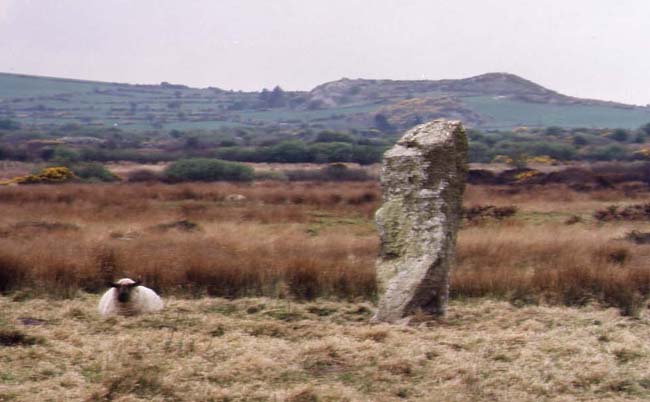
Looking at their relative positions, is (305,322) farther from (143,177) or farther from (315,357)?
(143,177)

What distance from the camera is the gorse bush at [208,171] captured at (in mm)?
43500

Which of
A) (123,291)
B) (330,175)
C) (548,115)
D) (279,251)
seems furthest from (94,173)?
(548,115)

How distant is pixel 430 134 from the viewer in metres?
11.2

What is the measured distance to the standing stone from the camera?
421 inches

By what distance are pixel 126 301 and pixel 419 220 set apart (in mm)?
3508

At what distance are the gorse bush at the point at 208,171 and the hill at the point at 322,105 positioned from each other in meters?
60.5

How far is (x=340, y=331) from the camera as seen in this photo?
10.0 m

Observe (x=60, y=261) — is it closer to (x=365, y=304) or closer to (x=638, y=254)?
(x=365, y=304)

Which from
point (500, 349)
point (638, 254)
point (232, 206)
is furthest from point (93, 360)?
point (232, 206)

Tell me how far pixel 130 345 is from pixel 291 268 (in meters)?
4.50

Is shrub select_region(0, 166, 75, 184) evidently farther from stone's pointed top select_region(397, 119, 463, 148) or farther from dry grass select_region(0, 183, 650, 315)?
stone's pointed top select_region(397, 119, 463, 148)

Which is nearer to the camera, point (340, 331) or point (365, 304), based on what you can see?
point (340, 331)

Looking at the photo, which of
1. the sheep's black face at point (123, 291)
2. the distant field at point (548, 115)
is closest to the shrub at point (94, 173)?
the sheep's black face at point (123, 291)

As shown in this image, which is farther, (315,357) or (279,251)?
(279,251)
